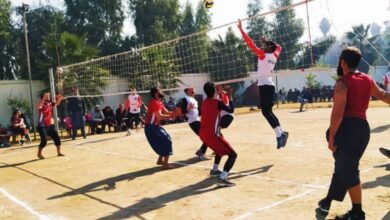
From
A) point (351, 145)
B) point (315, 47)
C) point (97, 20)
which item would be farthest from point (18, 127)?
point (97, 20)

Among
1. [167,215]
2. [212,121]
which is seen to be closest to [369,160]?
[212,121]

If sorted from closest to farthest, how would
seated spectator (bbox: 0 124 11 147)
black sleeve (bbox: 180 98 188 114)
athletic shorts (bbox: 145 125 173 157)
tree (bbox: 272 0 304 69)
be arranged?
1. black sleeve (bbox: 180 98 188 114)
2. athletic shorts (bbox: 145 125 173 157)
3. seated spectator (bbox: 0 124 11 147)
4. tree (bbox: 272 0 304 69)

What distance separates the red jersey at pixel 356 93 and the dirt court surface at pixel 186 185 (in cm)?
121

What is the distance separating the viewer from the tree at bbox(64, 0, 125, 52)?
132 ft

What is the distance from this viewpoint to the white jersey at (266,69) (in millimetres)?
8242

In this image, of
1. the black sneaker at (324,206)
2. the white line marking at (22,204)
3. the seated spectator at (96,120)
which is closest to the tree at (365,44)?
the seated spectator at (96,120)

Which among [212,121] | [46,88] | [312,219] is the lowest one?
[312,219]

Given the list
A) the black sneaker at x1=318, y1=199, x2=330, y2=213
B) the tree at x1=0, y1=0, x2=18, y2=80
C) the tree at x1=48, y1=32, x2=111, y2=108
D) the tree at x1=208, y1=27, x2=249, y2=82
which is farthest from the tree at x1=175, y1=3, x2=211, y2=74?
the black sneaker at x1=318, y1=199, x2=330, y2=213

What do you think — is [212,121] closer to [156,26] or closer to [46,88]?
[46,88]

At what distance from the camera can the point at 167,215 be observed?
5293 millimetres

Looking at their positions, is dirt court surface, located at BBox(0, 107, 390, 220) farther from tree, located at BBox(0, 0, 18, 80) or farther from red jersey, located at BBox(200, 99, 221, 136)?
tree, located at BBox(0, 0, 18, 80)

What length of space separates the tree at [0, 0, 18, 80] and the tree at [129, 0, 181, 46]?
466 inches

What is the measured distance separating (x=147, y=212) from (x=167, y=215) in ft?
1.09

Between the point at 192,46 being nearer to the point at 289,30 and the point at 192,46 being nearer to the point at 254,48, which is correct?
the point at 289,30
